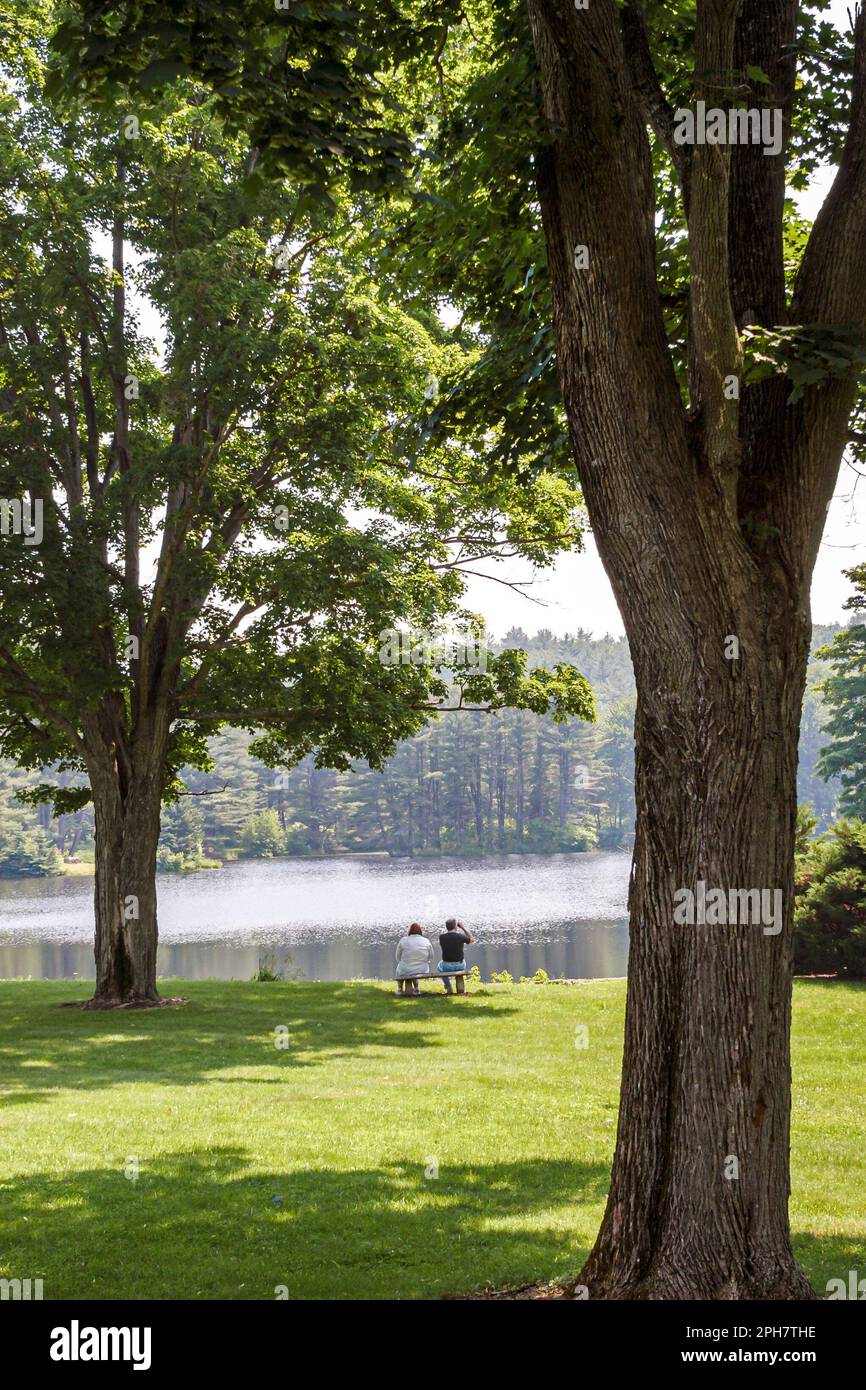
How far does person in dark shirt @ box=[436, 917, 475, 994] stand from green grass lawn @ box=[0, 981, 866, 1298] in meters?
2.62

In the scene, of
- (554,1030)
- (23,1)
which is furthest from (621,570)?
(23,1)

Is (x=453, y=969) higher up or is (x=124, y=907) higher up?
(x=124, y=907)

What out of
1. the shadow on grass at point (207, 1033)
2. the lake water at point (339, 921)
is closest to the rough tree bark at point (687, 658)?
the shadow on grass at point (207, 1033)

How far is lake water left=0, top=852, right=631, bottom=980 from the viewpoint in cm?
3656

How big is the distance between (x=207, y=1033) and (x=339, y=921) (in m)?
35.0

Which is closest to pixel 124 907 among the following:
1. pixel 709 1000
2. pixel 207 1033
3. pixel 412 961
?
pixel 207 1033

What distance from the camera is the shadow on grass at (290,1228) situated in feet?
20.3

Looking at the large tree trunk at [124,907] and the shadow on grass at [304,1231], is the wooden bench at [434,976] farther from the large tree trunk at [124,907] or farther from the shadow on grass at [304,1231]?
the shadow on grass at [304,1231]

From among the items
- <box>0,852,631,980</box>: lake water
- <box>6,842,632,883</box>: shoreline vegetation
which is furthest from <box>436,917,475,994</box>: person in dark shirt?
<box>6,842,632,883</box>: shoreline vegetation

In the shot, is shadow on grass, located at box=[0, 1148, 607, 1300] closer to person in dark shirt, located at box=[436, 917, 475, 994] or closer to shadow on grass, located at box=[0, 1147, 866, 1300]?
shadow on grass, located at box=[0, 1147, 866, 1300]

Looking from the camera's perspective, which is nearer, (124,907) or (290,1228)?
(290,1228)

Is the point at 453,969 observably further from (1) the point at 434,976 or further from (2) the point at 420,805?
(2) the point at 420,805

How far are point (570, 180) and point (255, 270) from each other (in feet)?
44.7

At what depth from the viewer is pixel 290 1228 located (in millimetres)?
7074
